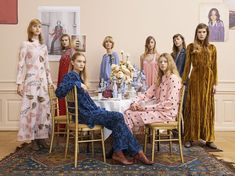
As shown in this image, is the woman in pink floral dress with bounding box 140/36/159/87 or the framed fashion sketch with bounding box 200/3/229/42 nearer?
the woman in pink floral dress with bounding box 140/36/159/87

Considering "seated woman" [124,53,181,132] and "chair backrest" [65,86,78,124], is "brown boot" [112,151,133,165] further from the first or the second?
"chair backrest" [65,86,78,124]

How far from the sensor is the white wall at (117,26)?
708 centimetres

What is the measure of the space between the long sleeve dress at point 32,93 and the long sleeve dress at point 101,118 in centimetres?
97

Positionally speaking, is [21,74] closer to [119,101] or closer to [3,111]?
[119,101]

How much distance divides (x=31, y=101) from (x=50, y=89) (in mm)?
314

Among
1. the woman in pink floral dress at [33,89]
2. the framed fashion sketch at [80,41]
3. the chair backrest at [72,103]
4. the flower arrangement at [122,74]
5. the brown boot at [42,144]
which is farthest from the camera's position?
the framed fashion sketch at [80,41]

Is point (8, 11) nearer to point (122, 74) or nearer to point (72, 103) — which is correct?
point (122, 74)

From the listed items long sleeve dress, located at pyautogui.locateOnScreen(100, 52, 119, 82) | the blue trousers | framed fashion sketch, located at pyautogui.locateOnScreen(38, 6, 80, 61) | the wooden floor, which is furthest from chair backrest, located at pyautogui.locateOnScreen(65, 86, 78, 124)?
framed fashion sketch, located at pyautogui.locateOnScreen(38, 6, 80, 61)

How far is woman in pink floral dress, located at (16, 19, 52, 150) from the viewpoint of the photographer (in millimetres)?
5145

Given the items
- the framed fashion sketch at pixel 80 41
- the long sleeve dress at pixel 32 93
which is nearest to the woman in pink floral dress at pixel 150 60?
the framed fashion sketch at pixel 80 41

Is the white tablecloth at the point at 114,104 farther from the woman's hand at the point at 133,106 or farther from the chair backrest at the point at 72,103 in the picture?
the chair backrest at the point at 72,103

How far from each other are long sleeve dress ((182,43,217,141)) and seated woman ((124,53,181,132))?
3.08 ft

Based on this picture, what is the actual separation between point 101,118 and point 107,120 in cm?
7

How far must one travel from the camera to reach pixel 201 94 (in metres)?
5.46
